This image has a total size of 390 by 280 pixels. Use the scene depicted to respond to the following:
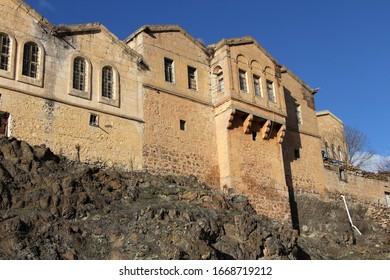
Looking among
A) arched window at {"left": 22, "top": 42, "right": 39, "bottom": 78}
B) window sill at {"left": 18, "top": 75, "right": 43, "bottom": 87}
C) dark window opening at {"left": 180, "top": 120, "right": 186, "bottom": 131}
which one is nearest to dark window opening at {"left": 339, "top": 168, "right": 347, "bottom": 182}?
dark window opening at {"left": 180, "top": 120, "right": 186, "bottom": 131}

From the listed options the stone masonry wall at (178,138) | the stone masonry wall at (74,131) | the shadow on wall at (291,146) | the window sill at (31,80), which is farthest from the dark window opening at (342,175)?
the window sill at (31,80)

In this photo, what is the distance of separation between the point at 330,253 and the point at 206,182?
675cm

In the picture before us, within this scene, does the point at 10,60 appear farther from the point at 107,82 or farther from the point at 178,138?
the point at 178,138

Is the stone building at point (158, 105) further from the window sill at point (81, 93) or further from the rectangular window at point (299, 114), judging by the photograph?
the rectangular window at point (299, 114)

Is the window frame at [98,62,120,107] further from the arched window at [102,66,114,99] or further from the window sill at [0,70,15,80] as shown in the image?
the window sill at [0,70,15,80]

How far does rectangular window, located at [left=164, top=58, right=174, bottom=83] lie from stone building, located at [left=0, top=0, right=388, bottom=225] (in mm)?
65

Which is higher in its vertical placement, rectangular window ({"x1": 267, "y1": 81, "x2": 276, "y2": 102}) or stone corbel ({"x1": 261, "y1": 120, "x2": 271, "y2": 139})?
rectangular window ({"x1": 267, "y1": 81, "x2": 276, "y2": 102})

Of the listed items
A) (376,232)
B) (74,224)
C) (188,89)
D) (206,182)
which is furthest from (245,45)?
(74,224)

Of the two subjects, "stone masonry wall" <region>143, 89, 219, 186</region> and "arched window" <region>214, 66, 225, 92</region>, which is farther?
"arched window" <region>214, 66, 225, 92</region>

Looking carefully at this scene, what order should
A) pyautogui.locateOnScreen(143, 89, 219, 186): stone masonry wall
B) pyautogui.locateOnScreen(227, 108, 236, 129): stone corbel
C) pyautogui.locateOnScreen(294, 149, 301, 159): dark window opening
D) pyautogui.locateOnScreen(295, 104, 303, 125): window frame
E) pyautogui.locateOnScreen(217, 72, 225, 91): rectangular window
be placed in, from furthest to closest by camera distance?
pyautogui.locateOnScreen(295, 104, 303, 125): window frame < pyautogui.locateOnScreen(294, 149, 301, 159): dark window opening < pyautogui.locateOnScreen(217, 72, 225, 91): rectangular window < pyautogui.locateOnScreen(227, 108, 236, 129): stone corbel < pyautogui.locateOnScreen(143, 89, 219, 186): stone masonry wall

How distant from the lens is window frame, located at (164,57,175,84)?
25.5 metres

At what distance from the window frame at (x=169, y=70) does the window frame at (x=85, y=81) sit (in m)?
4.37

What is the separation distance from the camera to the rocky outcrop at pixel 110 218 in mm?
14898

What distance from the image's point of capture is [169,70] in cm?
2578
